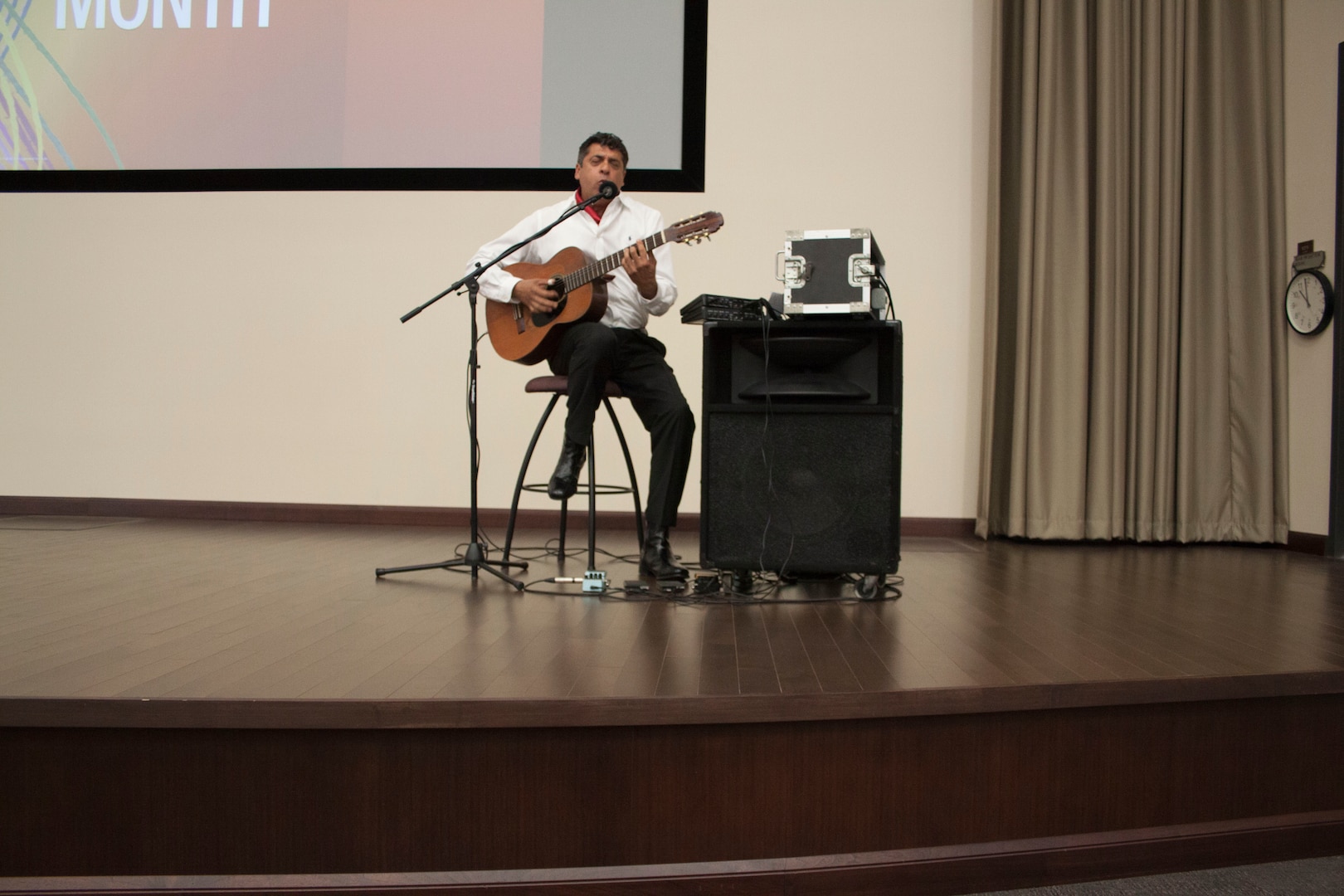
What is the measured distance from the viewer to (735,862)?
1.22 m

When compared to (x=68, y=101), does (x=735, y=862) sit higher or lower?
lower

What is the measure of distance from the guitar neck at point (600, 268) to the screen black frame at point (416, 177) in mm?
1505

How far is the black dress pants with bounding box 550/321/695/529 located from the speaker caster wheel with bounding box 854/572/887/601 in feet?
1.84

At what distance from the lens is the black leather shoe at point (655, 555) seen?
94.3 inches

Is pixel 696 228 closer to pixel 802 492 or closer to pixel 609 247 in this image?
pixel 609 247

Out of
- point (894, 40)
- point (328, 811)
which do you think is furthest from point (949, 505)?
point (328, 811)

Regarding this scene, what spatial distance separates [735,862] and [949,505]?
2801mm

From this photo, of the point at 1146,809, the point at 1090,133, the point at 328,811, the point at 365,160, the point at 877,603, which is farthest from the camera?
the point at 365,160

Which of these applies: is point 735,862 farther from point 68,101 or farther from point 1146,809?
point 68,101

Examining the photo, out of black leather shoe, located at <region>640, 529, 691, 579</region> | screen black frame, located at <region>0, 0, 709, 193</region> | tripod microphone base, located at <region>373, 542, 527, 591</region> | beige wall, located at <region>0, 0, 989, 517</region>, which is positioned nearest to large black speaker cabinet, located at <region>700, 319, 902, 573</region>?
black leather shoe, located at <region>640, 529, 691, 579</region>

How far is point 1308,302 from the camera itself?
337 centimetres

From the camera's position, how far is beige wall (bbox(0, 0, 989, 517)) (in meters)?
3.77

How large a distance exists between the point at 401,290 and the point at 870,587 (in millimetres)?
2633

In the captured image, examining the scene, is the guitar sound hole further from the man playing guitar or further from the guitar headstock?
the guitar headstock
